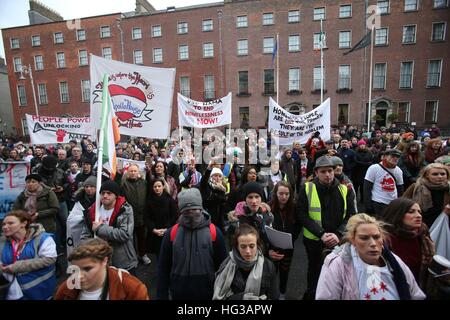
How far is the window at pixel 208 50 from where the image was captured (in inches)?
1064

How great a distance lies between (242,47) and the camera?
26.4m

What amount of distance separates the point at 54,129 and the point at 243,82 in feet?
70.4

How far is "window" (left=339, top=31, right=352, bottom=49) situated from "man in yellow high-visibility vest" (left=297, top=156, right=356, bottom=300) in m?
26.1

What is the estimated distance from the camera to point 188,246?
225 centimetres

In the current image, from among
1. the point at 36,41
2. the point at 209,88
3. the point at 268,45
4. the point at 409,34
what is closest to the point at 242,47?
the point at 268,45

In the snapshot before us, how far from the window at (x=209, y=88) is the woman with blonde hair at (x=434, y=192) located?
25.6m

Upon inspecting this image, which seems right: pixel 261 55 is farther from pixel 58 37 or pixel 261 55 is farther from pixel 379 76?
pixel 58 37

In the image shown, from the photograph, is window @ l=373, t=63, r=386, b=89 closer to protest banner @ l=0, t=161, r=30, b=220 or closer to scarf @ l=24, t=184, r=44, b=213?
protest banner @ l=0, t=161, r=30, b=220

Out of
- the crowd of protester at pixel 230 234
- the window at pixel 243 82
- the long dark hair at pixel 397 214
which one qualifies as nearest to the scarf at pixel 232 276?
the crowd of protester at pixel 230 234

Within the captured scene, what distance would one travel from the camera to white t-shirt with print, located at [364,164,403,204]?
13.2ft

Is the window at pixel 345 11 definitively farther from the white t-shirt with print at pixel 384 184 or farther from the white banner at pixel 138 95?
the white banner at pixel 138 95

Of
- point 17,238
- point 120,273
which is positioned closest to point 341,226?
point 120,273

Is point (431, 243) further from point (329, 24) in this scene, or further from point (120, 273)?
point (329, 24)

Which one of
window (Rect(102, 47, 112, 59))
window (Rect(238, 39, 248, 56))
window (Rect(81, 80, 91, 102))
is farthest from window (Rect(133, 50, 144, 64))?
window (Rect(238, 39, 248, 56))
